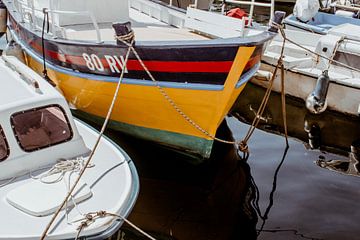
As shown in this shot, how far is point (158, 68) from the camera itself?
7156mm

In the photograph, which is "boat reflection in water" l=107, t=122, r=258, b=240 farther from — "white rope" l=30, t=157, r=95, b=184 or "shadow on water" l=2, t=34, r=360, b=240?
"white rope" l=30, t=157, r=95, b=184

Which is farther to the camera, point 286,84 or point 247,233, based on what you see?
point 286,84

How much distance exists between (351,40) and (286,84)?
184 cm

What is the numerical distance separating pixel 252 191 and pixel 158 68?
105 inches

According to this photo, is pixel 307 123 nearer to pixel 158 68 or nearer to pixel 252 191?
pixel 252 191

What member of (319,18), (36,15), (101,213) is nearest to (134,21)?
(36,15)

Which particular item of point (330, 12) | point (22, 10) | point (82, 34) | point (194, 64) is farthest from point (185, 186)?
point (330, 12)

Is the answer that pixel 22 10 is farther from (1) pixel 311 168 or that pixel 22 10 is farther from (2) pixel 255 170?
(1) pixel 311 168

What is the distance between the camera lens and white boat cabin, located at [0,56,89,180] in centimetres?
562

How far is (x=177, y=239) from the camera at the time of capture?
6.32 metres

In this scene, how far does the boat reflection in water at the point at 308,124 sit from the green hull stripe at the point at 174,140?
8.08 feet

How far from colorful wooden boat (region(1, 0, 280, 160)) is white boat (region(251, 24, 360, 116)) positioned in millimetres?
2858

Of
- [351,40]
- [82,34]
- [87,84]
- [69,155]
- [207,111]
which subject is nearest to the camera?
[69,155]

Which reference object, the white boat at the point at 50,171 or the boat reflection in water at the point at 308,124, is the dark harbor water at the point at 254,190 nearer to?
the boat reflection in water at the point at 308,124
